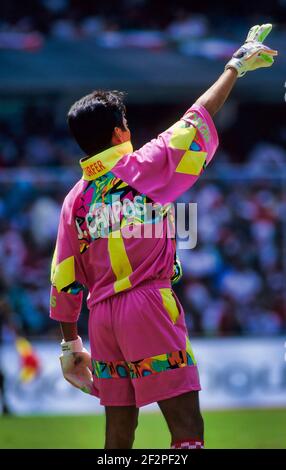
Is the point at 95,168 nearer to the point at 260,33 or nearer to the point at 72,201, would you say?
the point at 72,201

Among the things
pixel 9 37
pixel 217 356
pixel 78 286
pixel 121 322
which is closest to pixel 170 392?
pixel 121 322

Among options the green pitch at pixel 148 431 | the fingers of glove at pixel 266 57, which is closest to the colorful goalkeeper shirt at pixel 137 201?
the fingers of glove at pixel 266 57

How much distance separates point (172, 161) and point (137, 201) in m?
0.25

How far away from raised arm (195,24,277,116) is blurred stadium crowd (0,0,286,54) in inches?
495

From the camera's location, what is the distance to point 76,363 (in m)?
5.08

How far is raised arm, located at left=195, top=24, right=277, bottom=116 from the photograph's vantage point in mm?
4702

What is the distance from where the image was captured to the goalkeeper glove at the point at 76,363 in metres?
5.05

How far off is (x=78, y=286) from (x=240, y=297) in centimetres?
877

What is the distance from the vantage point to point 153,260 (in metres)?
4.69

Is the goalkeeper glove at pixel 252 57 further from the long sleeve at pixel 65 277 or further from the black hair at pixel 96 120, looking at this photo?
the long sleeve at pixel 65 277

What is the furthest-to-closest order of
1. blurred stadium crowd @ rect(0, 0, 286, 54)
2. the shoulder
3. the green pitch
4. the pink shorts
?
blurred stadium crowd @ rect(0, 0, 286, 54) < the green pitch < the shoulder < the pink shorts

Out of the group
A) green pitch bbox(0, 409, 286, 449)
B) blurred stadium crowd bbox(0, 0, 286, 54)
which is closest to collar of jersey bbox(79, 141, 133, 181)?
green pitch bbox(0, 409, 286, 449)

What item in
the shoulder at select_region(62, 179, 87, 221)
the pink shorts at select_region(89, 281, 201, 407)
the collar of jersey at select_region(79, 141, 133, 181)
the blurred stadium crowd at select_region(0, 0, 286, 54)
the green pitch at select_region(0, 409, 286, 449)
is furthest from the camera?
the blurred stadium crowd at select_region(0, 0, 286, 54)

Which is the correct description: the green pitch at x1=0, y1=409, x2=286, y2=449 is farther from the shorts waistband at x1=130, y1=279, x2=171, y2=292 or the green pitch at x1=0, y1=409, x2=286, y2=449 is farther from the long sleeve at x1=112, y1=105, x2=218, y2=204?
the long sleeve at x1=112, y1=105, x2=218, y2=204
